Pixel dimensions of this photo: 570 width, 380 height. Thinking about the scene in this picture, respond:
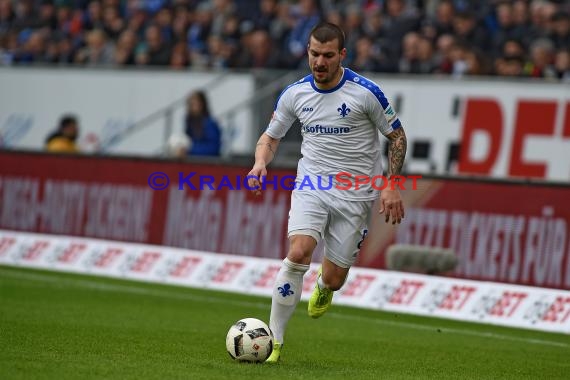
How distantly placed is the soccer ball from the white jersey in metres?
1.22

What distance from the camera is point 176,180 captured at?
18375 millimetres

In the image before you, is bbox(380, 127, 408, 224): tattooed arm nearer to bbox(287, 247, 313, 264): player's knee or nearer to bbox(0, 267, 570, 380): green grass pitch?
bbox(287, 247, 313, 264): player's knee

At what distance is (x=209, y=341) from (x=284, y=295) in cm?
136

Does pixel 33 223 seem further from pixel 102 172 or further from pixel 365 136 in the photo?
pixel 365 136

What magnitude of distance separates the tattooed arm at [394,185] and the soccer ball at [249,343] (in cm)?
121

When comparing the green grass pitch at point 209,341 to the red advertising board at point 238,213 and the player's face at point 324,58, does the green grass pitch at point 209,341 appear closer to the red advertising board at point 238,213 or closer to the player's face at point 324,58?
the red advertising board at point 238,213

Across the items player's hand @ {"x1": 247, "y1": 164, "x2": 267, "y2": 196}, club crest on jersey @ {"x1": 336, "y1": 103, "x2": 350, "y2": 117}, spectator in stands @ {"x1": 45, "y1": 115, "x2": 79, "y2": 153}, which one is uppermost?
club crest on jersey @ {"x1": 336, "y1": 103, "x2": 350, "y2": 117}

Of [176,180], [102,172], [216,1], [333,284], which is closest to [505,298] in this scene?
[333,284]

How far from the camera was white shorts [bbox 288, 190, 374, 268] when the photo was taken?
30.9ft

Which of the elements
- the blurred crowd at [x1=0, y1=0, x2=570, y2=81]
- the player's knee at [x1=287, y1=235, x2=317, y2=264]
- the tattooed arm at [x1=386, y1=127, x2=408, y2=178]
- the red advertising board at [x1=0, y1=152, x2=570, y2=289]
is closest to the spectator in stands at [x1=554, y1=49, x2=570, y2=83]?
the blurred crowd at [x1=0, y1=0, x2=570, y2=81]

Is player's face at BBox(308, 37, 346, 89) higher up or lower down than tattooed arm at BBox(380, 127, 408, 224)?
higher up

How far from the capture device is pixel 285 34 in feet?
70.8

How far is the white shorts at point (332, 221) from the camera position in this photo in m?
9.42

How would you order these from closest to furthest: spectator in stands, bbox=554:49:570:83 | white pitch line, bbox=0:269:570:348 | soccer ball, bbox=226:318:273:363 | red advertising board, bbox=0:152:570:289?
soccer ball, bbox=226:318:273:363 → white pitch line, bbox=0:269:570:348 → red advertising board, bbox=0:152:570:289 → spectator in stands, bbox=554:49:570:83
